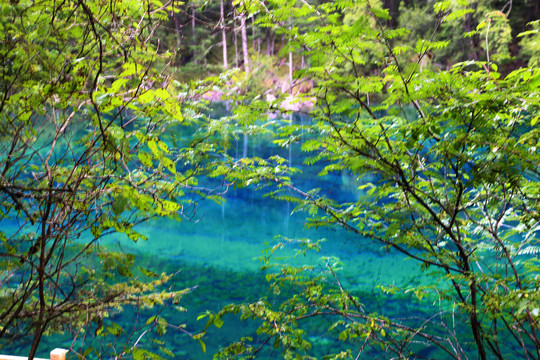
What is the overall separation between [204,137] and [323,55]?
114cm

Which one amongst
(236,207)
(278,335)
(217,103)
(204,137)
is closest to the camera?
(278,335)

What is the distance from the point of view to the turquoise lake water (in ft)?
16.4

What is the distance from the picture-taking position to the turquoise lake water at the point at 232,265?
498 cm

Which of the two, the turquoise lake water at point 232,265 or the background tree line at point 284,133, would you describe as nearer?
the background tree line at point 284,133

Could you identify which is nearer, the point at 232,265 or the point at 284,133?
the point at 284,133

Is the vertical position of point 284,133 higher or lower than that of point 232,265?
higher

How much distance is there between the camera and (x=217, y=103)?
24.5 m

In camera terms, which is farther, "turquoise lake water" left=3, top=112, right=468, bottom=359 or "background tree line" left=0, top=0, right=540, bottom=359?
→ "turquoise lake water" left=3, top=112, right=468, bottom=359

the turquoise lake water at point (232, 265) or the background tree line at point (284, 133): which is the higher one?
the background tree line at point (284, 133)

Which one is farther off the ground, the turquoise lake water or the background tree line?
the background tree line

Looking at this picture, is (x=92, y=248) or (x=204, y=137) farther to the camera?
(x=204, y=137)

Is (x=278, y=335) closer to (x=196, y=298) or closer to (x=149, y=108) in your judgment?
(x=149, y=108)

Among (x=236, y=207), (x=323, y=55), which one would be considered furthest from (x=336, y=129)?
(x=236, y=207)

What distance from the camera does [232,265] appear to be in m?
6.83
